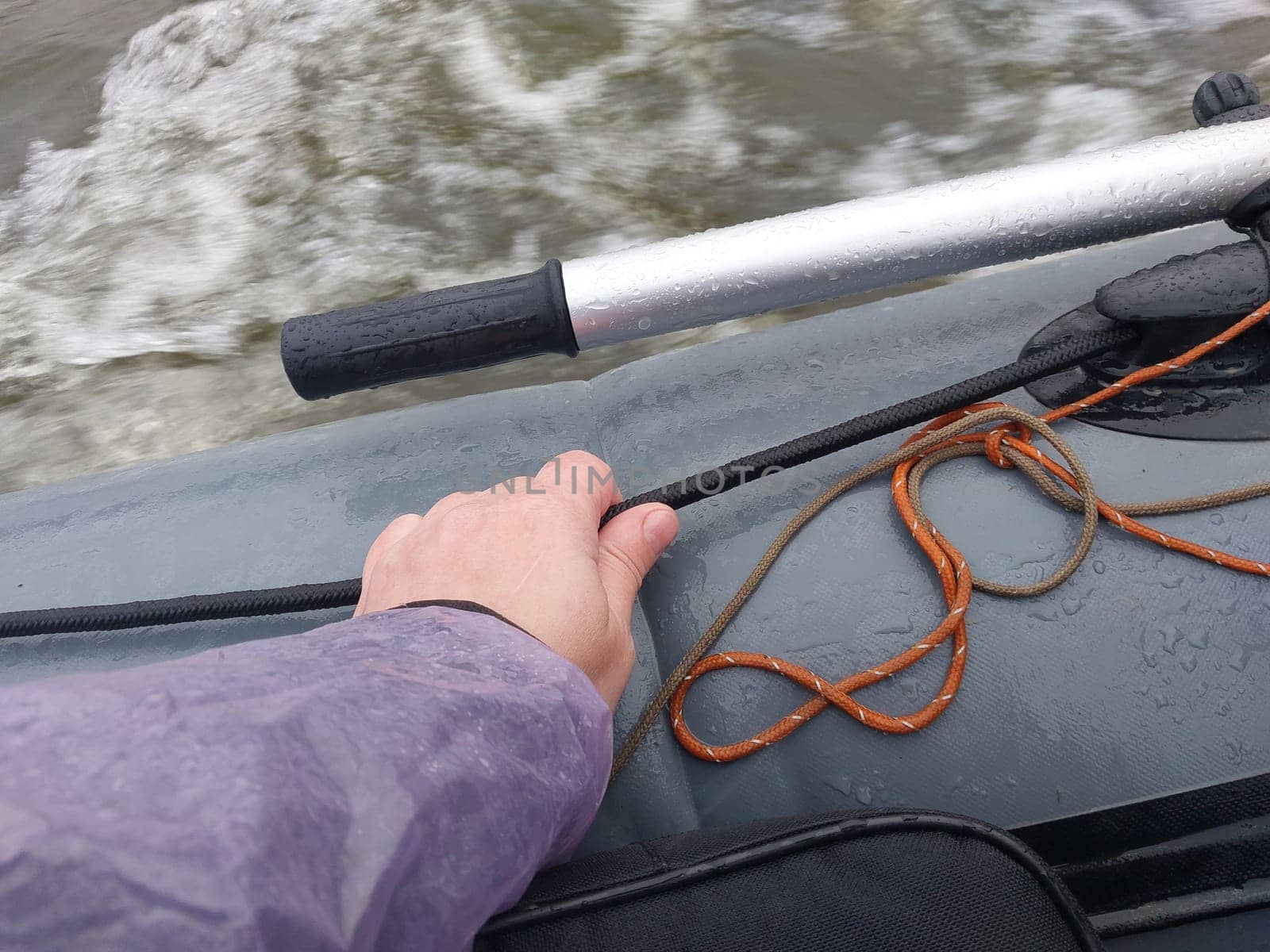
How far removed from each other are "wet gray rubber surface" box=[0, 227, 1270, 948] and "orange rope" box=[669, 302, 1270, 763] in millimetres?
11

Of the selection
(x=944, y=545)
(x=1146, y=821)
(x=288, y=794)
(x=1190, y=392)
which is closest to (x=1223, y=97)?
(x=1190, y=392)

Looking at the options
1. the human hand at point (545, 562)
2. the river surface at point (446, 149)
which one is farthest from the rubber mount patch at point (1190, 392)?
the river surface at point (446, 149)

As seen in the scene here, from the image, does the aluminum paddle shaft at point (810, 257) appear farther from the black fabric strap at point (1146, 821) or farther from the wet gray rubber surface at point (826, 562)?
the black fabric strap at point (1146, 821)

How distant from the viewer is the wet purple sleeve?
33cm

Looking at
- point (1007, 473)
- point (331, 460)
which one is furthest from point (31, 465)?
point (1007, 473)

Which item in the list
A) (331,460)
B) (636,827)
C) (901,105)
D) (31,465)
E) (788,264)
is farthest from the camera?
(901,105)

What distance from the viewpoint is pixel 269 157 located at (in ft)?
7.00

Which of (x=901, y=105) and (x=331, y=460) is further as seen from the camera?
(x=901, y=105)

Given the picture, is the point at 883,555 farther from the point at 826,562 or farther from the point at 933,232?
the point at 933,232

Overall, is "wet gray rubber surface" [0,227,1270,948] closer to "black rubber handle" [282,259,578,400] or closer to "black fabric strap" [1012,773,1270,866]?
"black fabric strap" [1012,773,1270,866]

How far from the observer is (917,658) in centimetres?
68

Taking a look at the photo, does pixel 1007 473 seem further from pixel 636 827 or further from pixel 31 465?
pixel 31 465

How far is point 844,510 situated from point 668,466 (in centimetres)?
18

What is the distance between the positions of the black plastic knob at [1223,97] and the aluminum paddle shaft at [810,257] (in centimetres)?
8
